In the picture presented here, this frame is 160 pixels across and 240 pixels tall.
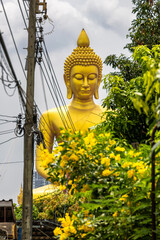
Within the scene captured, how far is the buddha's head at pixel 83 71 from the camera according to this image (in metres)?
22.5

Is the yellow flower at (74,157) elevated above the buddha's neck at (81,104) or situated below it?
below

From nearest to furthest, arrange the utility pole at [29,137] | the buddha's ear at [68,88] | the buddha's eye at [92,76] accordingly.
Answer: the utility pole at [29,137]
the buddha's eye at [92,76]
the buddha's ear at [68,88]

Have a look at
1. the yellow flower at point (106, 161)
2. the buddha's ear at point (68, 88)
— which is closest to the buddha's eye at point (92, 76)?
the buddha's ear at point (68, 88)

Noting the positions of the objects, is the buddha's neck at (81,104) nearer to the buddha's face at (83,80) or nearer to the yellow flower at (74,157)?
the buddha's face at (83,80)

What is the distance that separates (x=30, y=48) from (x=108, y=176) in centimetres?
616

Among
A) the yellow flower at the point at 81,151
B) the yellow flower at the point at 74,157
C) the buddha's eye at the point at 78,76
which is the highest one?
the buddha's eye at the point at 78,76

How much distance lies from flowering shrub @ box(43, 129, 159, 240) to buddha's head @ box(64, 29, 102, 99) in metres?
15.5

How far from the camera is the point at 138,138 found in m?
10.2

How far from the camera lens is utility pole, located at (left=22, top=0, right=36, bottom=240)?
34.9 ft

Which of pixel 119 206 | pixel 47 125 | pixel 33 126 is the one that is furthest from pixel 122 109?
pixel 47 125

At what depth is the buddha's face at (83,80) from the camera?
22.5 meters

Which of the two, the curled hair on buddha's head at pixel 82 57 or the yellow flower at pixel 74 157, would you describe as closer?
the yellow flower at pixel 74 157

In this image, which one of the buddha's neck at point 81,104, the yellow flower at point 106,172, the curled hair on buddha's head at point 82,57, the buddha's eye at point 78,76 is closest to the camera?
the yellow flower at point 106,172

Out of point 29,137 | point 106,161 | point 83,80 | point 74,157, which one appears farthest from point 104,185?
point 83,80
